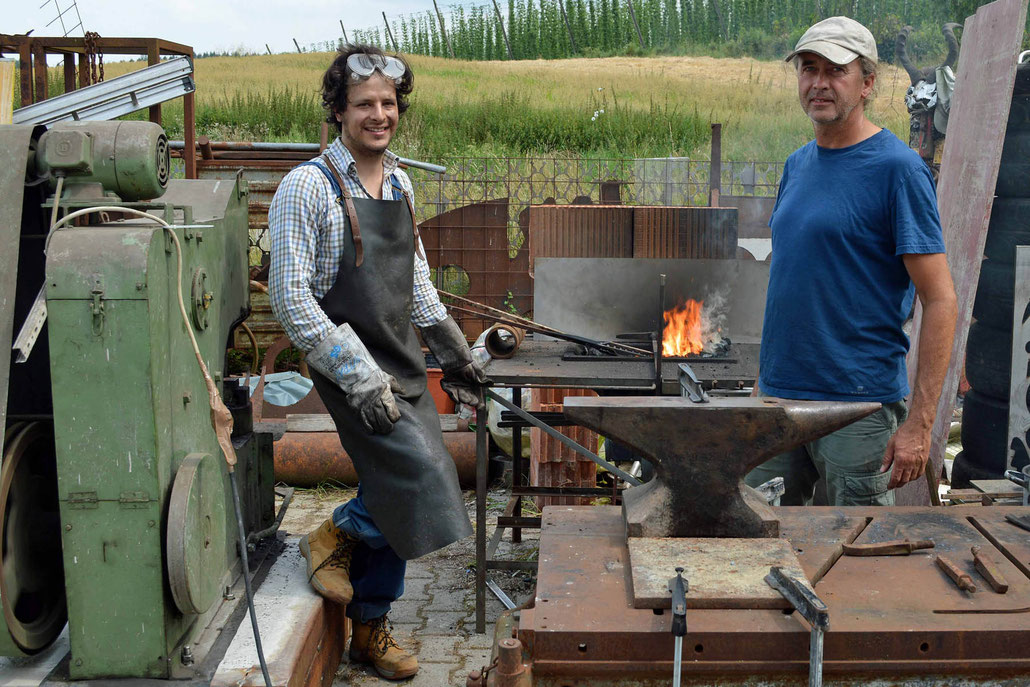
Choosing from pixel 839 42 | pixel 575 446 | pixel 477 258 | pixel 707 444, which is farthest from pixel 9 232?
pixel 477 258

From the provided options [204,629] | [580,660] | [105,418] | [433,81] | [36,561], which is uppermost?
[433,81]

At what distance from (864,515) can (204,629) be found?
6.06 feet

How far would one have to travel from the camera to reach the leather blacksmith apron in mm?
2932

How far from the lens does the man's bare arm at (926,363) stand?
2.50 m

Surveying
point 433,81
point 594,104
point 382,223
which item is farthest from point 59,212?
point 433,81

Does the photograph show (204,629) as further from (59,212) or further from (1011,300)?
(1011,300)

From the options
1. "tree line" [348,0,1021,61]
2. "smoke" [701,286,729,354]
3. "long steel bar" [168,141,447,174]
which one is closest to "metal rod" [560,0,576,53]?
"tree line" [348,0,1021,61]

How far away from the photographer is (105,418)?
2314 millimetres

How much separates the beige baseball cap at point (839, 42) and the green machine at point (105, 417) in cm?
177

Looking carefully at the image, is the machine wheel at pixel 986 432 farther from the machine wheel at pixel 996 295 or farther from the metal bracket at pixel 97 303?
the metal bracket at pixel 97 303

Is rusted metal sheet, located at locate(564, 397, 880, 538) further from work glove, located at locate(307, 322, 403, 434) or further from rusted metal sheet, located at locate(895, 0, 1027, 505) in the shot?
rusted metal sheet, located at locate(895, 0, 1027, 505)

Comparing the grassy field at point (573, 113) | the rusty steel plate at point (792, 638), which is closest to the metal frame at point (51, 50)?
the rusty steel plate at point (792, 638)

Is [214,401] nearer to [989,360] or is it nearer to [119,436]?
[119,436]

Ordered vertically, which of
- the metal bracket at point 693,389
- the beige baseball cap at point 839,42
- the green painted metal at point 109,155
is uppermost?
the beige baseball cap at point 839,42
